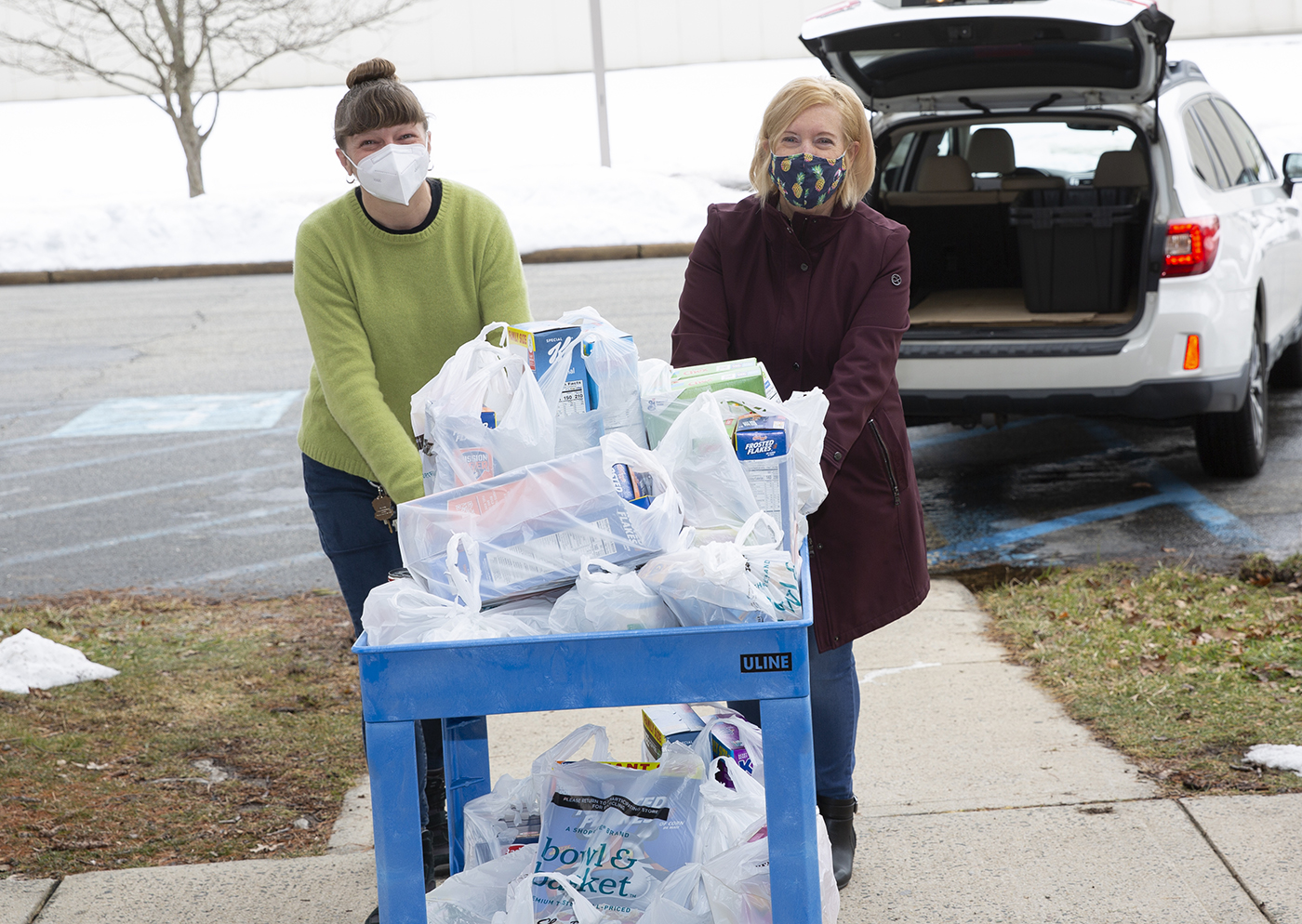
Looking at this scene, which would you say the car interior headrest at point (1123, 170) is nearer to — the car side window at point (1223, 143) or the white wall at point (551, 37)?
the car side window at point (1223, 143)

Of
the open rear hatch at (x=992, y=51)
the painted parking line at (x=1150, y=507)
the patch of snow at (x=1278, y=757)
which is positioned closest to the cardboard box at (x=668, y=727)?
the patch of snow at (x=1278, y=757)

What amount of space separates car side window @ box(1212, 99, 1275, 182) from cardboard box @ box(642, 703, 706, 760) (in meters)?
5.46

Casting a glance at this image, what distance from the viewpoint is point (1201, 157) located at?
20.9ft

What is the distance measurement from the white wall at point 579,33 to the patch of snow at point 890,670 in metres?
29.0

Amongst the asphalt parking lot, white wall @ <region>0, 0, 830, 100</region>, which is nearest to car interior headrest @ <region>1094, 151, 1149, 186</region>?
the asphalt parking lot

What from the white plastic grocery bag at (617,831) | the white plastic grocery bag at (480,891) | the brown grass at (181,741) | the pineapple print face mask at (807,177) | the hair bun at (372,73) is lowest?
the brown grass at (181,741)

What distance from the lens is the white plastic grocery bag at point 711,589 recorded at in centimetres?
213

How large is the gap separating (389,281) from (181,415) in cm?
687

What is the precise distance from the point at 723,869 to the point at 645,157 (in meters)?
26.3

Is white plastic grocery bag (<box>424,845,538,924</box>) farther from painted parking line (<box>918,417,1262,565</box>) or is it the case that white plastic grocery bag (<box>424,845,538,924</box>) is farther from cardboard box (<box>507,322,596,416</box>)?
painted parking line (<box>918,417,1262,565</box>)

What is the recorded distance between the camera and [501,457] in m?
2.43

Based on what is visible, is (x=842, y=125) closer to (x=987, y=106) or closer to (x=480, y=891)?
(x=480, y=891)

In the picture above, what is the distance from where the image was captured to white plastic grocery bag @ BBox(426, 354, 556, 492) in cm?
242

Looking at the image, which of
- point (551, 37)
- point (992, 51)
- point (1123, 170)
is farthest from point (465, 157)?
point (992, 51)
